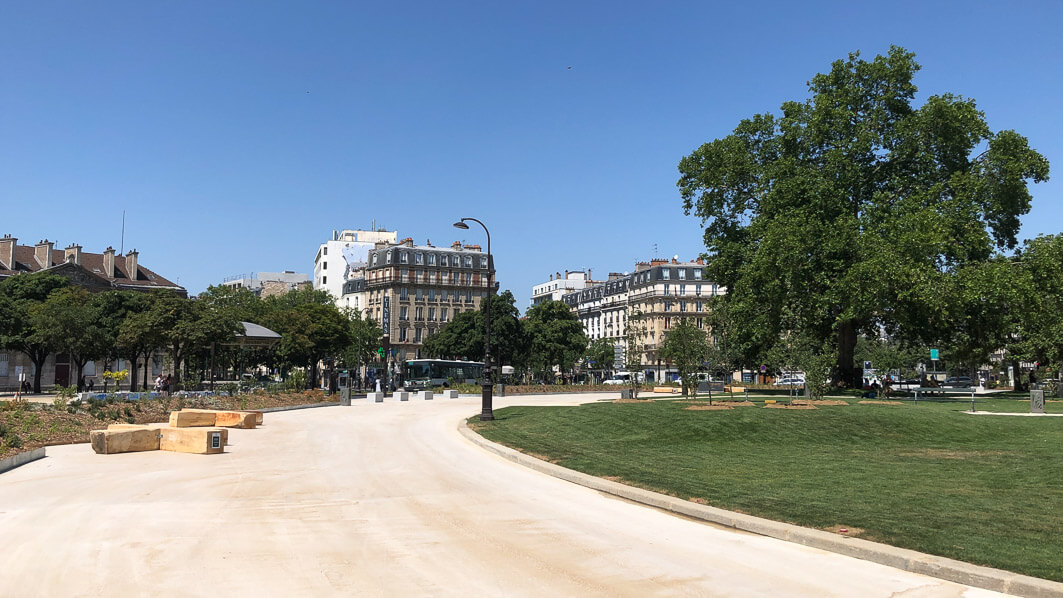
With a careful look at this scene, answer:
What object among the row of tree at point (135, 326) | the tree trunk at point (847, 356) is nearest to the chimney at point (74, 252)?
the row of tree at point (135, 326)

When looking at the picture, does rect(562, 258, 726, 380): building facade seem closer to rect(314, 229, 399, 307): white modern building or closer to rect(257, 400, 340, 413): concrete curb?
rect(314, 229, 399, 307): white modern building

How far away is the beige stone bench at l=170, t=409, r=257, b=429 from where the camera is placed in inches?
809

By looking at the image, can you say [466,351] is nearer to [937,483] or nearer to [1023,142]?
[1023,142]

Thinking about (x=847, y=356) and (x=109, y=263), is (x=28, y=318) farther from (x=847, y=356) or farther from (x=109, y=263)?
(x=847, y=356)

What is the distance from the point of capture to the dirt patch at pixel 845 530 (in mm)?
7942

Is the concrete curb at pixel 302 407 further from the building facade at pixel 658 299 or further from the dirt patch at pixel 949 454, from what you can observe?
the building facade at pixel 658 299

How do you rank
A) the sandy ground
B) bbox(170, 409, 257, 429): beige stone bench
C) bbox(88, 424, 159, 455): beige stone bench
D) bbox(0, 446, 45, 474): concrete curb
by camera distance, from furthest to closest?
bbox(170, 409, 257, 429): beige stone bench → bbox(88, 424, 159, 455): beige stone bench → bbox(0, 446, 45, 474): concrete curb → the sandy ground

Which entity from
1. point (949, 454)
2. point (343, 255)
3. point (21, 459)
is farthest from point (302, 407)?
point (343, 255)

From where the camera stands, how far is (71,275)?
2972 inches

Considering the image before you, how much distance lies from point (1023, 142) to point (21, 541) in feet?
139

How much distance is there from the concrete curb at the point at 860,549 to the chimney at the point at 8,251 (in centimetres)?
8008

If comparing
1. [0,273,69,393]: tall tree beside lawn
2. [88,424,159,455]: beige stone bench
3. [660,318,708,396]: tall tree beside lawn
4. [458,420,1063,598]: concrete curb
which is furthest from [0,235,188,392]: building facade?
[458,420,1063,598]: concrete curb

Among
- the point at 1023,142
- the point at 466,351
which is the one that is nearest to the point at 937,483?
the point at 1023,142

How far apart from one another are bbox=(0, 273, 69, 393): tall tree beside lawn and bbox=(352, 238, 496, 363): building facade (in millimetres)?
51121
